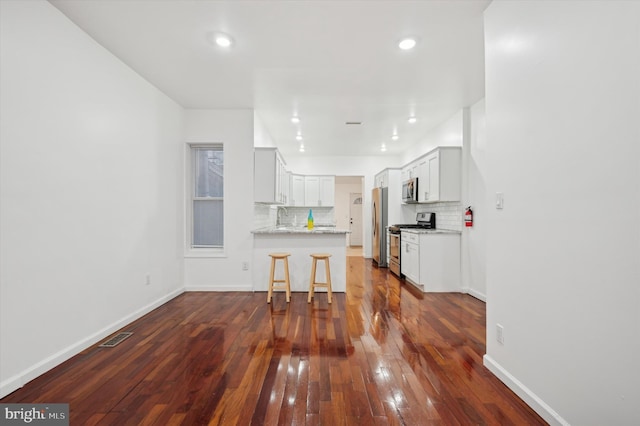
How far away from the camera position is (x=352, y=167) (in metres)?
8.07

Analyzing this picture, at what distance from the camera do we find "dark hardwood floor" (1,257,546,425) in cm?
173

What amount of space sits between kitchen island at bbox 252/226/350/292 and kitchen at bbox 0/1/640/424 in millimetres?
1351

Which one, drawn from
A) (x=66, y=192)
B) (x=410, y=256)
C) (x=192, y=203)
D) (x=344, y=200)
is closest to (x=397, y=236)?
(x=410, y=256)

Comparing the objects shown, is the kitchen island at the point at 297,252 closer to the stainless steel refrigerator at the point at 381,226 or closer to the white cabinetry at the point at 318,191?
the stainless steel refrigerator at the point at 381,226

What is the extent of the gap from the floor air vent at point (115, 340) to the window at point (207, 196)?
1.89m

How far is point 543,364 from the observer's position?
171 centimetres

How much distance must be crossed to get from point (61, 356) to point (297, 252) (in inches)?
112

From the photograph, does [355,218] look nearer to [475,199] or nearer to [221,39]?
[475,199]

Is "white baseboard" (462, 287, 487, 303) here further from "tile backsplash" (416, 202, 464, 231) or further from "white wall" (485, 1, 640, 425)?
"white wall" (485, 1, 640, 425)

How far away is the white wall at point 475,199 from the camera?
13.5ft

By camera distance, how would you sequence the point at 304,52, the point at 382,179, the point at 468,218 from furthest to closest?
the point at 382,179 < the point at 468,218 < the point at 304,52

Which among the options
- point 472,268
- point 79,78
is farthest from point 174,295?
point 472,268

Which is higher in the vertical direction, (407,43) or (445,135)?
(407,43)

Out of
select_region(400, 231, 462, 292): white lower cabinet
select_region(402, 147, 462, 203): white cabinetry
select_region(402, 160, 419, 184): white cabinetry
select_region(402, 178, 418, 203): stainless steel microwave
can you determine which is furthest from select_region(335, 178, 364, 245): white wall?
select_region(400, 231, 462, 292): white lower cabinet
